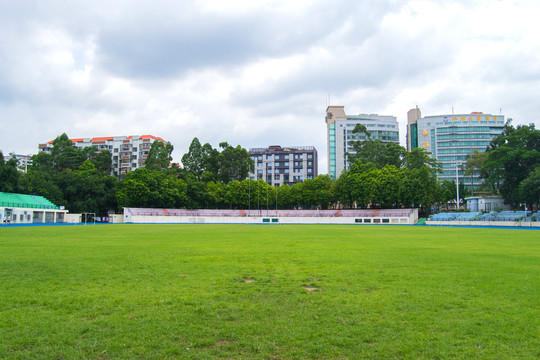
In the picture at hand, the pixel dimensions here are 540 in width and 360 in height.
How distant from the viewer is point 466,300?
24.4 feet

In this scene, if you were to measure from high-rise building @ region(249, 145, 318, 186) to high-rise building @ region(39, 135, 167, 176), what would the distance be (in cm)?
3739

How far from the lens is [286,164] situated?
12762 cm

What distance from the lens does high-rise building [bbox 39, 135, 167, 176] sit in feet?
368

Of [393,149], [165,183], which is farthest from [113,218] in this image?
[393,149]

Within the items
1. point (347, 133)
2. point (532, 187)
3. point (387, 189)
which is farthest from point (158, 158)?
point (532, 187)

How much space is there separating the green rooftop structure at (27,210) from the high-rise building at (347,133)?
303 ft

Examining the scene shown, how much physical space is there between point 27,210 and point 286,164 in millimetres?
83260

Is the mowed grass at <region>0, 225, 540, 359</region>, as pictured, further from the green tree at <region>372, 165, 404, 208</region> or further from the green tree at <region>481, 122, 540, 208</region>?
the green tree at <region>372, 165, 404, 208</region>

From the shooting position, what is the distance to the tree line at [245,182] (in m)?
64.3

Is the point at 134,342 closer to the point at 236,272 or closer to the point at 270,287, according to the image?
the point at 270,287

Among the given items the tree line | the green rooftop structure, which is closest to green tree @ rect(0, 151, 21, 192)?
the tree line

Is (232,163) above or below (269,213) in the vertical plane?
above

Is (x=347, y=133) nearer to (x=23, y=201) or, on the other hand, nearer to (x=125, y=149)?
(x=125, y=149)

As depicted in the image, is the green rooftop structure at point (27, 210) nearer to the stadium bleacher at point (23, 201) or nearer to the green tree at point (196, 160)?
the stadium bleacher at point (23, 201)
